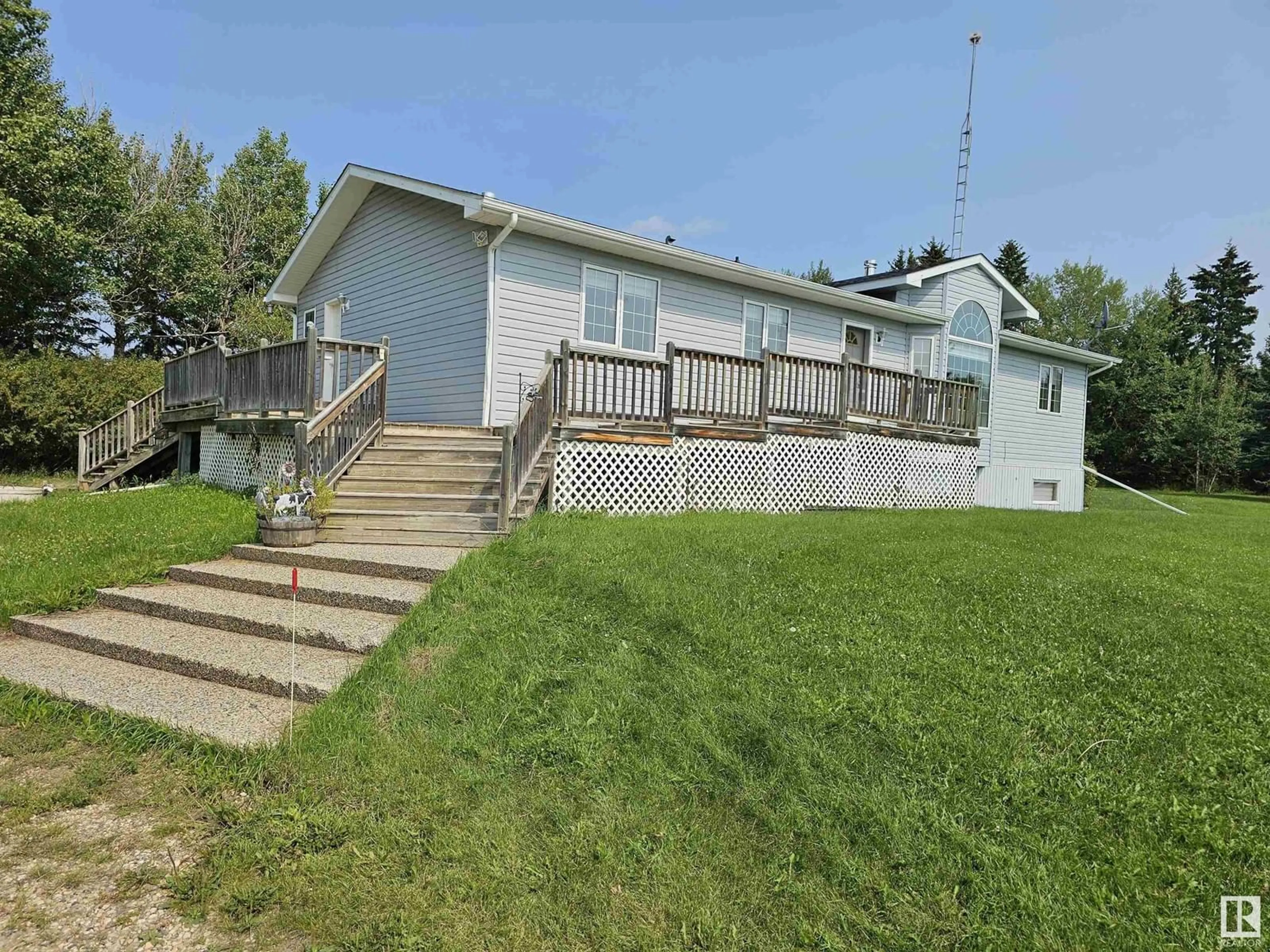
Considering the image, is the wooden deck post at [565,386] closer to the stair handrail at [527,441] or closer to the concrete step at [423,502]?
the stair handrail at [527,441]

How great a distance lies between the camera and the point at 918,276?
15.0 m

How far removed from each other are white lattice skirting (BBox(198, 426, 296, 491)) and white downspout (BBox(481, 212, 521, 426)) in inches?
103

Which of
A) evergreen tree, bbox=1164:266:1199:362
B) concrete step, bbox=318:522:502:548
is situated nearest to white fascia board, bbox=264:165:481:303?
concrete step, bbox=318:522:502:548

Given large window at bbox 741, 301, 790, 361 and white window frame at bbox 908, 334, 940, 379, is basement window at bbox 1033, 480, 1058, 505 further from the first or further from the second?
large window at bbox 741, 301, 790, 361

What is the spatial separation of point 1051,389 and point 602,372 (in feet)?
47.2

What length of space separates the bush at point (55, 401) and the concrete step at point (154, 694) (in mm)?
16329

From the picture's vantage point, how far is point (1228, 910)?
8.27 ft

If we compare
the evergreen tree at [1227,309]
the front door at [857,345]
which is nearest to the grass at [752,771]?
the front door at [857,345]

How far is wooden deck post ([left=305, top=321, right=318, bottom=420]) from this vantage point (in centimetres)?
909

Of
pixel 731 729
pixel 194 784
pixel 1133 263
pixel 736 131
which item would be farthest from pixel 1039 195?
pixel 1133 263

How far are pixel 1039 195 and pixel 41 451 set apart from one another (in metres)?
28.0

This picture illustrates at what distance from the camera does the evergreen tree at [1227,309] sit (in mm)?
44469

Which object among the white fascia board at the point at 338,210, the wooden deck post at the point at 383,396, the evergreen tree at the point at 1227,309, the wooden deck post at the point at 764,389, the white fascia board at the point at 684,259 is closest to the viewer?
the wooden deck post at the point at 383,396

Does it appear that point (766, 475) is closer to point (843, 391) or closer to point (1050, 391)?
point (843, 391)
